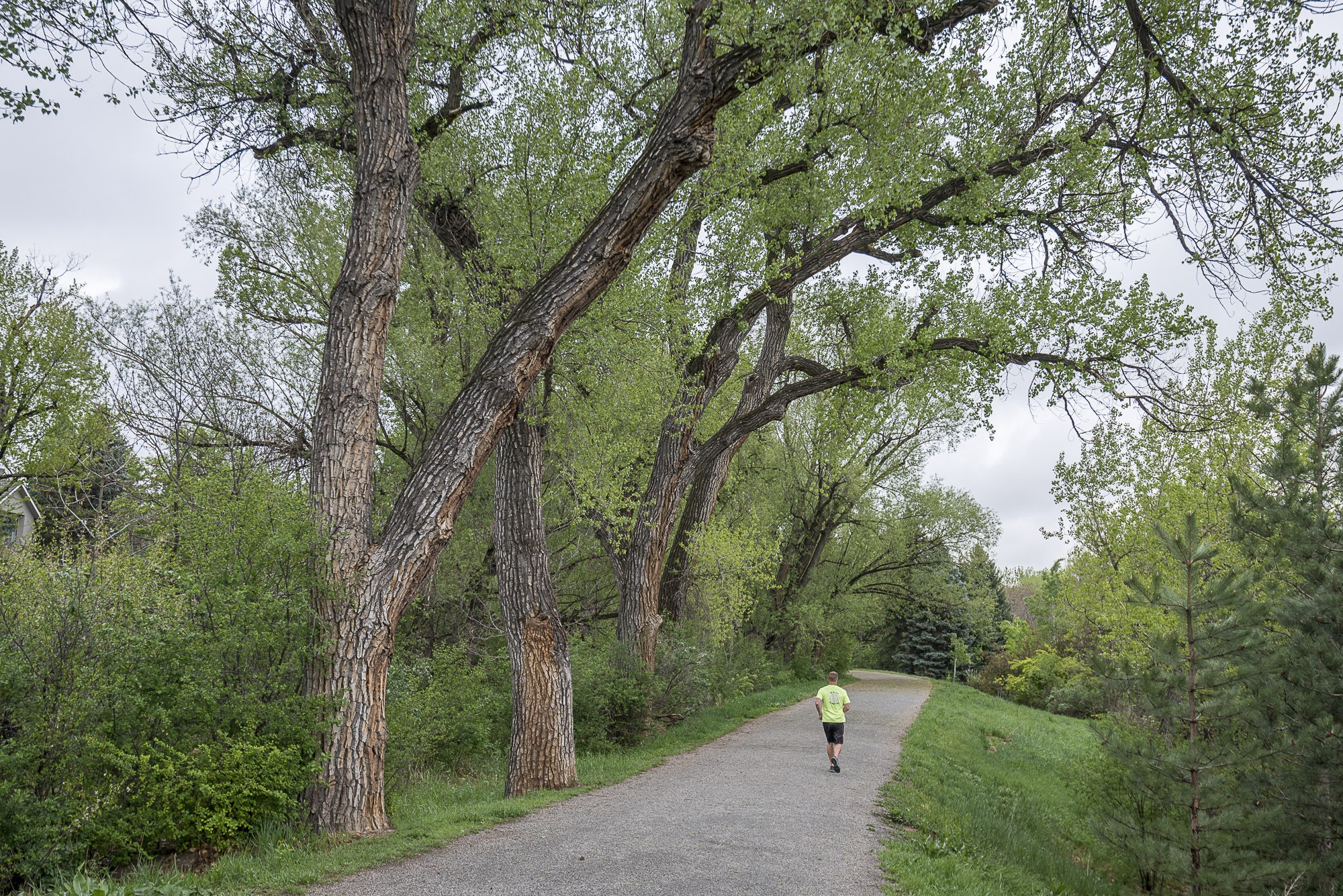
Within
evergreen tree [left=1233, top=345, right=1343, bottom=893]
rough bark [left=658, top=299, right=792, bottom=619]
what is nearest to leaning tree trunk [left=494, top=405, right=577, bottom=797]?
rough bark [left=658, top=299, right=792, bottom=619]

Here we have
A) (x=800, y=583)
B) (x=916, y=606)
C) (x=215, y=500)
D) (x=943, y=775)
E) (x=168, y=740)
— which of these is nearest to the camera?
(x=168, y=740)

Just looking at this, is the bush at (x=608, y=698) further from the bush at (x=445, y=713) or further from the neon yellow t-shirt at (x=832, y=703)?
the neon yellow t-shirt at (x=832, y=703)

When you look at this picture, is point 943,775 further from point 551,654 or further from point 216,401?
point 216,401

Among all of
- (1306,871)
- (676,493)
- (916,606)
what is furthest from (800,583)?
(1306,871)

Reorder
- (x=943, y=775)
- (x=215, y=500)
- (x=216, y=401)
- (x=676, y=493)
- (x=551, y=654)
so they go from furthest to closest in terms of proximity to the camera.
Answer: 1. (x=216, y=401)
2. (x=676, y=493)
3. (x=943, y=775)
4. (x=551, y=654)
5. (x=215, y=500)

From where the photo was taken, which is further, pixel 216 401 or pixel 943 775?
pixel 216 401

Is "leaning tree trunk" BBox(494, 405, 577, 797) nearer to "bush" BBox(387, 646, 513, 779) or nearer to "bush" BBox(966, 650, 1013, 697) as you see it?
"bush" BBox(387, 646, 513, 779)

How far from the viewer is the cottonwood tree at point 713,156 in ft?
22.0

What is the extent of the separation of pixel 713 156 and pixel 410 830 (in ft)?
27.4

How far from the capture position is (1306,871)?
7.12 metres

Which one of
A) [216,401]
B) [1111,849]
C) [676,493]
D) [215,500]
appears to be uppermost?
[216,401]

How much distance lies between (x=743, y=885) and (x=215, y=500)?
217 inches

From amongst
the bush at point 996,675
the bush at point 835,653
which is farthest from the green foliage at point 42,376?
the bush at point 996,675

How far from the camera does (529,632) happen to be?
923 cm
